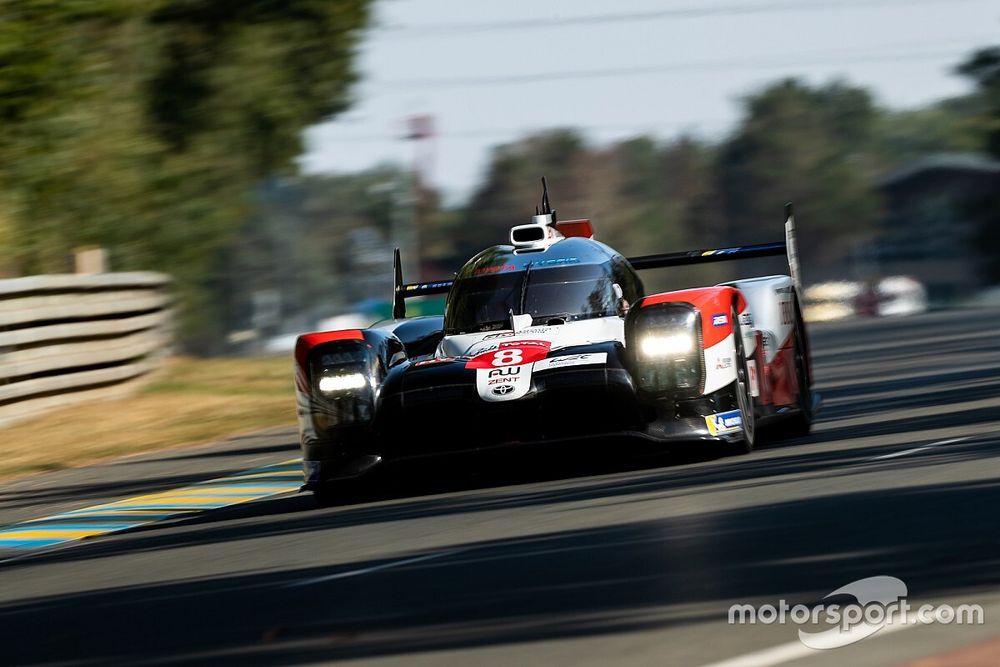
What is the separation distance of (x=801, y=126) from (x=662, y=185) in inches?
396

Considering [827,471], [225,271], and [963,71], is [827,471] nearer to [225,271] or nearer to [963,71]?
[963,71]

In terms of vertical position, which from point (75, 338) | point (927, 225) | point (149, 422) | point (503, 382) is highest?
point (503, 382)

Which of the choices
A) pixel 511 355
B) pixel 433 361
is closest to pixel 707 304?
pixel 511 355

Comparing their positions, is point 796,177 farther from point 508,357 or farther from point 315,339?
point 508,357

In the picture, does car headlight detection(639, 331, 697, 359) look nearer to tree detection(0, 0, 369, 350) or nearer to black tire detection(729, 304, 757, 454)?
black tire detection(729, 304, 757, 454)

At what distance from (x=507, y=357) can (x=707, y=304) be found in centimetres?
133

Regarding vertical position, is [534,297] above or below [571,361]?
above

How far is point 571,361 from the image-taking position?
1026 cm

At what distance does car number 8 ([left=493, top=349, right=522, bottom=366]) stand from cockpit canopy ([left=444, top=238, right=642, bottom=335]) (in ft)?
2.70

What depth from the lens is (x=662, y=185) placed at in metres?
106

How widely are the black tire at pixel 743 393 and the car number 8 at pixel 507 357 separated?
142cm

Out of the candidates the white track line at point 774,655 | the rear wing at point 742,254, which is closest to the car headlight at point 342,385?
the rear wing at point 742,254

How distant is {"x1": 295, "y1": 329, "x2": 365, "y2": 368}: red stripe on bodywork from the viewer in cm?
1088

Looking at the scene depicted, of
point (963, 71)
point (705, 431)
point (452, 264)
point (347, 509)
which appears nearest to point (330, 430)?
point (347, 509)
